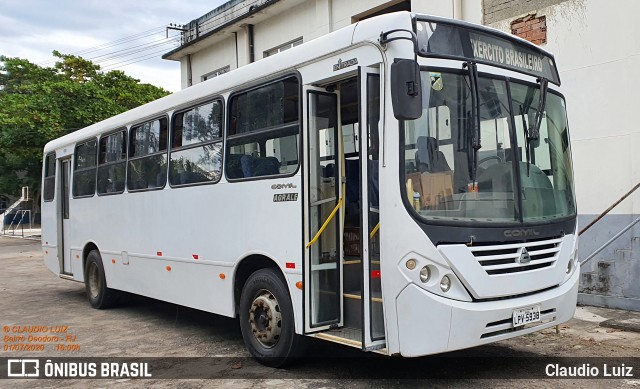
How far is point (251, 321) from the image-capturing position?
20.1ft

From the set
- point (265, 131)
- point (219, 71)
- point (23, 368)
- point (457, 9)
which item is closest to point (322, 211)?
point (265, 131)

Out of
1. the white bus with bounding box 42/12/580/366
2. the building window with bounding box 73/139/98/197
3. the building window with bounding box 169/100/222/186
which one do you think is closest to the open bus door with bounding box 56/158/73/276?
the building window with bounding box 73/139/98/197

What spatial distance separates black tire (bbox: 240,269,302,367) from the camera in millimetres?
5668

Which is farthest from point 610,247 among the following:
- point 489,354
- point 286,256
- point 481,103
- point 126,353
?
point 126,353

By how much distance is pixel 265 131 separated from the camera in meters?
6.08

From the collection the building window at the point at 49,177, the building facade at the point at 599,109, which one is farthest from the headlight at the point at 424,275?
the building window at the point at 49,177

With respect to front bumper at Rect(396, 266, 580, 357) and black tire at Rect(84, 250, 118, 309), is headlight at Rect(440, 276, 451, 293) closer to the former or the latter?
front bumper at Rect(396, 266, 580, 357)

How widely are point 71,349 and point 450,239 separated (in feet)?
16.2

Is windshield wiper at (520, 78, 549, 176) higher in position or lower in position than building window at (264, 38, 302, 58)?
lower

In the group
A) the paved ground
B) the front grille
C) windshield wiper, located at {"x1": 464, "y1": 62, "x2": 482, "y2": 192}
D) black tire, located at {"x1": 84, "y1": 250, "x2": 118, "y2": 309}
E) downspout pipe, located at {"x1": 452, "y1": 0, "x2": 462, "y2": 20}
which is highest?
downspout pipe, located at {"x1": 452, "y1": 0, "x2": 462, "y2": 20}

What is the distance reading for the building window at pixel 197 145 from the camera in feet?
22.5

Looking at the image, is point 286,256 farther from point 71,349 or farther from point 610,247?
point 610,247

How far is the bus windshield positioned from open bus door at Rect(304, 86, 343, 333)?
97cm

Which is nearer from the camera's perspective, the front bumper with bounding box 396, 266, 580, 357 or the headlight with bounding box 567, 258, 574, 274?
the front bumper with bounding box 396, 266, 580, 357
